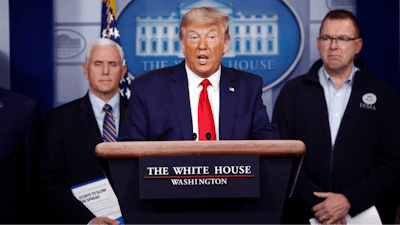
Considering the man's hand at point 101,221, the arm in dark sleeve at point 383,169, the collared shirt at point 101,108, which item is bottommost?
the man's hand at point 101,221

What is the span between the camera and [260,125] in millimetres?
1306

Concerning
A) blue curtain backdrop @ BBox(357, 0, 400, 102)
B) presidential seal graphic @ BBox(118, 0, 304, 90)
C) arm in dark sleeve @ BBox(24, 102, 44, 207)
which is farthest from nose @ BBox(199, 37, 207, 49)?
blue curtain backdrop @ BBox(357, 0, 400, 102)

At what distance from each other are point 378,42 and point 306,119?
1108 mm

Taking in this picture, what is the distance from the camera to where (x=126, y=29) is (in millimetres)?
3059

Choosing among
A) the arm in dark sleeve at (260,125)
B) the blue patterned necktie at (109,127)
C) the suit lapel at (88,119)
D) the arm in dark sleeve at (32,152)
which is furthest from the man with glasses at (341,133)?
the arm in dark sleeve at (32,152)

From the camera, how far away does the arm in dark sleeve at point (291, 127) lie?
7.01 feet

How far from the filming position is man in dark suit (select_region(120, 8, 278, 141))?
125 cm

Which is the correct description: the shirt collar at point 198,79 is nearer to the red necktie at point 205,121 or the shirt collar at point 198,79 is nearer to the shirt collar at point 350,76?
the red necktie at point 205,121

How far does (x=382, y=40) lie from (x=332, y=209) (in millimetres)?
1528

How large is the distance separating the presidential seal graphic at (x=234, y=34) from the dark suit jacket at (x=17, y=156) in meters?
0.98

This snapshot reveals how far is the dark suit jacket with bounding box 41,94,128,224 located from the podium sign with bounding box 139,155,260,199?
4.60 feet

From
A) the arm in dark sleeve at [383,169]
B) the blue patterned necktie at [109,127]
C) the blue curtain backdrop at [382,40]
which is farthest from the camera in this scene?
the blue curtain backdrop at [382,40]

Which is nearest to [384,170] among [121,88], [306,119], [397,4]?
[306,119]

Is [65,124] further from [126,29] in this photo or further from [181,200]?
[181,200]
